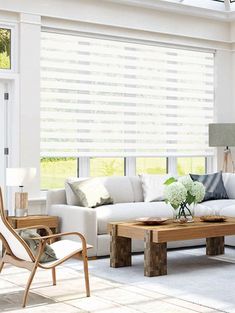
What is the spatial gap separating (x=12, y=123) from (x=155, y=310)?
3.94 m

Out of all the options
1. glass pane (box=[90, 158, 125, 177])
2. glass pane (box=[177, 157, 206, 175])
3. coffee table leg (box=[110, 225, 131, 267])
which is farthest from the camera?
glass pane (box=[177, 157, 206, 175])

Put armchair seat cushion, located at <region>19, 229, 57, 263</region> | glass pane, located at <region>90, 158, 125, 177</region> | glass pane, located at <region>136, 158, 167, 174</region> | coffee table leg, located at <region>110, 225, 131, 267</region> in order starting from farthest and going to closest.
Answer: glass pane, located at <region>136, 158, 167, 174</region> → glass pane, located at <region>90, 158, 125, 177</region> → coffee table leg, located at <region>110, 225, 131, 267</region> → armchair seat cushion, located at <region>19, 229, 57, 263</region>

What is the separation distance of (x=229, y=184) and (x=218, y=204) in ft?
2.73

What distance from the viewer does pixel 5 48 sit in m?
7.95

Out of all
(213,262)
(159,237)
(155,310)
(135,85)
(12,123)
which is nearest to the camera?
(155,310)

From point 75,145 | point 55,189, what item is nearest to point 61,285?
point 55,189

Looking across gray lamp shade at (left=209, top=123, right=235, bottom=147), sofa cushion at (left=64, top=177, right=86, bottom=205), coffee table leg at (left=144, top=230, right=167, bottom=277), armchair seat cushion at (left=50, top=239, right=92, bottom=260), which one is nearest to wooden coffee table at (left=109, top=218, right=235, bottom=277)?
coffee table leg at (left=144, top=230, right=167, bottom=277)

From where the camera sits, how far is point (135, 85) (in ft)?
30.0

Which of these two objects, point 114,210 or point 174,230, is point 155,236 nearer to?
point 174,230

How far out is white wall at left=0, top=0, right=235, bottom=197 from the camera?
801 cm

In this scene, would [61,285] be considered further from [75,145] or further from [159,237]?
[75,145]

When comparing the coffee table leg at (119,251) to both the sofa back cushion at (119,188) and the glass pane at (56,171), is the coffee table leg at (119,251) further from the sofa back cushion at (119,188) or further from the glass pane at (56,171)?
the glass pane at (56,171)

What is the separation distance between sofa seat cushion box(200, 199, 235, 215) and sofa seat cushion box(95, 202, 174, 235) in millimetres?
669

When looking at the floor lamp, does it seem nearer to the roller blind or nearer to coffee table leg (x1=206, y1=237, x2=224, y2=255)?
the roller blind
